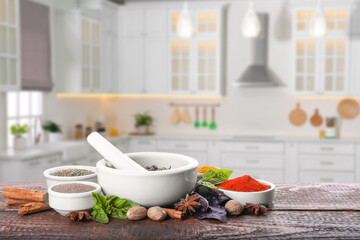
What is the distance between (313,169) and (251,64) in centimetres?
169

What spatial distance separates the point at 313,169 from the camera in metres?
5.88

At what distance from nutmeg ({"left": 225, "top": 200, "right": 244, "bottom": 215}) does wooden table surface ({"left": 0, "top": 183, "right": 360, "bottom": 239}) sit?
2cm

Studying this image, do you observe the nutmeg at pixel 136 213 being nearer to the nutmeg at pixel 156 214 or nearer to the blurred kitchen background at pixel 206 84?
the nutmeg at pixel 156 214

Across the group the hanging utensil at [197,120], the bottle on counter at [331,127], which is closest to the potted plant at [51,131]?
the hanging utensil at [197,120]

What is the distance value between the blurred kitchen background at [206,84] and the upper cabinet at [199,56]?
0.01m

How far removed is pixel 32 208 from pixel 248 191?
30.0 inches

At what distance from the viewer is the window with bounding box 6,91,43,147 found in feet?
16.1

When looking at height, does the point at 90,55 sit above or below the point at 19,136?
above

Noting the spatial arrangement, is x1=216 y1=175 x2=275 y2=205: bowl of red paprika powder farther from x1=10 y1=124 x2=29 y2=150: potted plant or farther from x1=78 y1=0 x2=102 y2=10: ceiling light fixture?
x1=78 y1=0 x2=102 y2=10: ceiling light fixture

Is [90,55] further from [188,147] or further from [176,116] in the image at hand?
[188,147]

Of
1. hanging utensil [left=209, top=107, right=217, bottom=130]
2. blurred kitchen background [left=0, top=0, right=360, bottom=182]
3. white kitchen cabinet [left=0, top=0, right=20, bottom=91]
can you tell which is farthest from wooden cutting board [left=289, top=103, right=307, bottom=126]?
white kitchen cabinet [left=0, top=0, right=20, bottom=91]

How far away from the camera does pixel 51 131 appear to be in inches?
210

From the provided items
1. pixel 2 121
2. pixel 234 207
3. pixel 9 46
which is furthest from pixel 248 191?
pixel 2 121

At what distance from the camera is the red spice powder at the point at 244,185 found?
1.66 m
